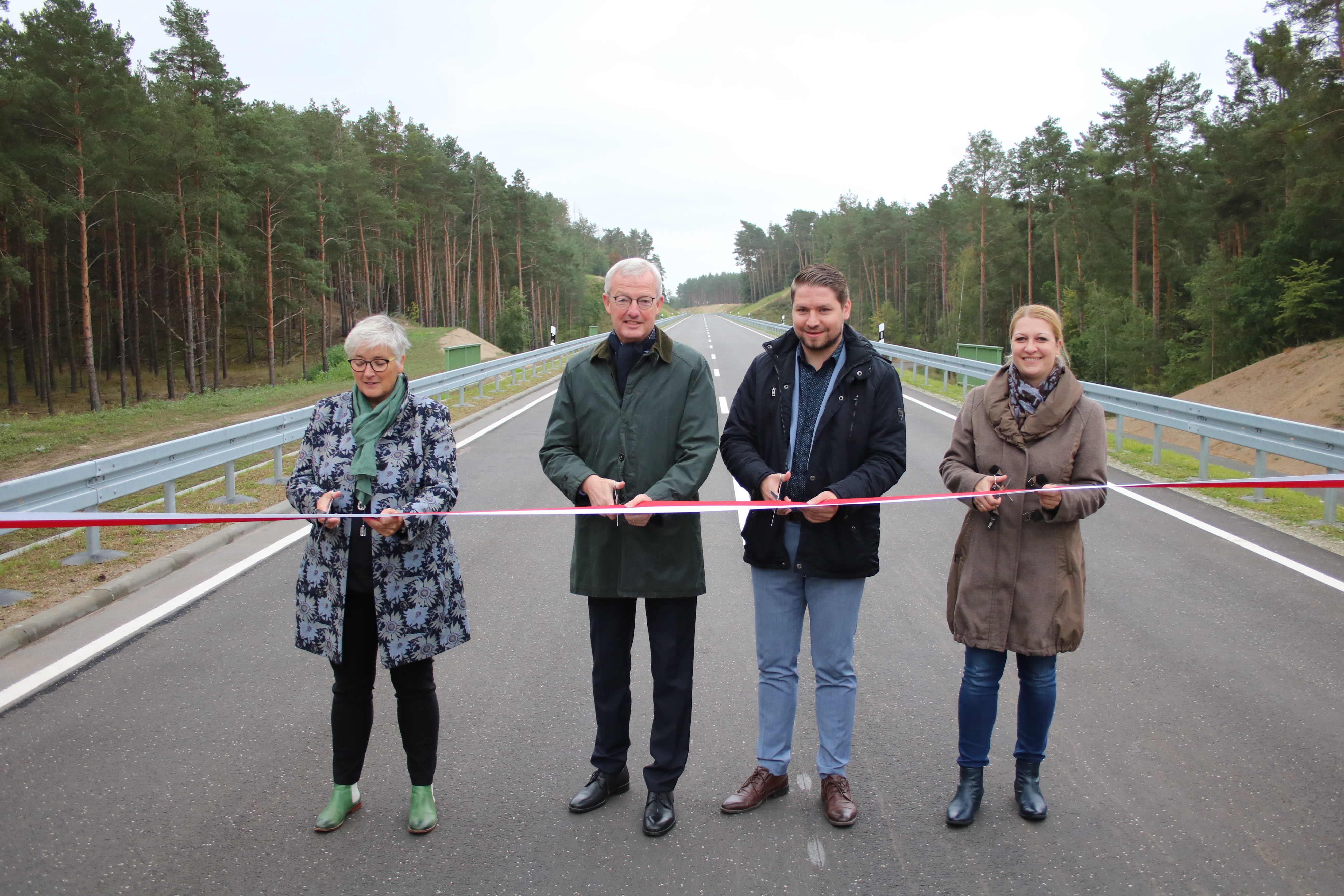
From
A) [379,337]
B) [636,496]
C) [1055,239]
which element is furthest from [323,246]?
[636,496]

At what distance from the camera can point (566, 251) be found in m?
99.2

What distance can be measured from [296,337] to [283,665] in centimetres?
7037

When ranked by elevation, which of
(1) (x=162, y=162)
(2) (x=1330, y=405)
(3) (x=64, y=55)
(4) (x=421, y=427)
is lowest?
(2) (x=1330, y=405)

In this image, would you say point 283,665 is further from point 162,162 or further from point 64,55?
point 162,162

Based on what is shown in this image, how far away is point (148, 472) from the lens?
7.75 meters

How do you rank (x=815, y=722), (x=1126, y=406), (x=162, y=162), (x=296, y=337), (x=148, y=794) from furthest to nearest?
(x=296, y=337) → (x=162, y=162) → (x=1126, y=406) → (x=815, y=722) → (x=148, y=794)

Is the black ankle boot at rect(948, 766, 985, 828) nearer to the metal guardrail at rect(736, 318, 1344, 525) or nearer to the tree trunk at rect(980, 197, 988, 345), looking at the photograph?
the metal guardrail at rect(736, 318, 1344, 525)

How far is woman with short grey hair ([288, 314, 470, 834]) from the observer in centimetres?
350

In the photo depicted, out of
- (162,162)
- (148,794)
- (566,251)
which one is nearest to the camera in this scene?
(148,794)

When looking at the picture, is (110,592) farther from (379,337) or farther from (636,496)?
(636,496)

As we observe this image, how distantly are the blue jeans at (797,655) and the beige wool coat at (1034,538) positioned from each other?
426mm

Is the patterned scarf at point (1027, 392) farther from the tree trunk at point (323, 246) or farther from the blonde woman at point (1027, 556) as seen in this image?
the tree trunk at point (323, 246)

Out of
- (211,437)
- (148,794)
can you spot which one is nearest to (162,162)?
(211,437)

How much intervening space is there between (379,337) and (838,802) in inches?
93.3
